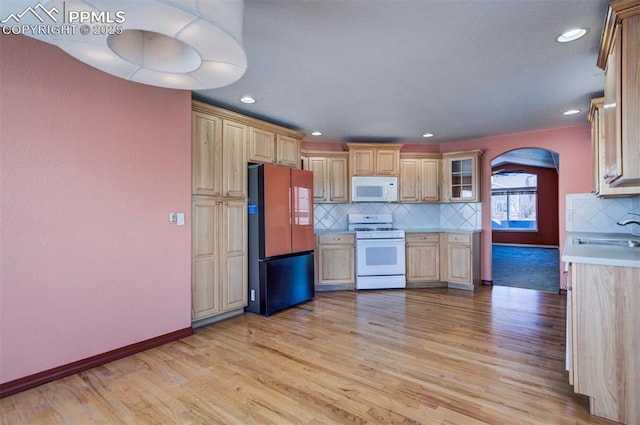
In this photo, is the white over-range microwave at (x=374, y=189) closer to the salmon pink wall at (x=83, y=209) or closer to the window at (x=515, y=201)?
the salmon pink wall at (x=83, y=209)

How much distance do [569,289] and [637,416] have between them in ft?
2.25

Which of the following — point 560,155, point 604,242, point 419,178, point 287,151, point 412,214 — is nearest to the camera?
point 604,242

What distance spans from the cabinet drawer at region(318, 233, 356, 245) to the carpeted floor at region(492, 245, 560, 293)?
258 cm

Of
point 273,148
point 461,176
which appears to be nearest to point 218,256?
point 273,148

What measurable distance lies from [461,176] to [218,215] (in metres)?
3.88

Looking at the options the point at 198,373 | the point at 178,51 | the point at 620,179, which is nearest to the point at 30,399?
the point at 198,373

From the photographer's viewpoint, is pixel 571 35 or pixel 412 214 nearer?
pixel 571 35

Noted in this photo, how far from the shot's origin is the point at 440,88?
2.96 meters

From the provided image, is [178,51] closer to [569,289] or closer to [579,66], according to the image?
[569,289]

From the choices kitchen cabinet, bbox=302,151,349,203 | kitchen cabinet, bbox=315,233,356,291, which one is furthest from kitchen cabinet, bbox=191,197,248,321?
kitchen cabinet, bbox=302,151,349,203

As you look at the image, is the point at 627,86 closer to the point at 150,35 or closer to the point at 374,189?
the point at 150,35

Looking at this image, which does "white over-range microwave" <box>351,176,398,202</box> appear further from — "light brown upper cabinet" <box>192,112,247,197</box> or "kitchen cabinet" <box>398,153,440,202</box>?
"light brown upper cabinet" <box>192,112,247,197</box>

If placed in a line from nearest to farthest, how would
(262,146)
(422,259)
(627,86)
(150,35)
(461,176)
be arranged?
(627,86) → (150,35) → (262,146) → (422,259) → (461,176)

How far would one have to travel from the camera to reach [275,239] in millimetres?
3621
